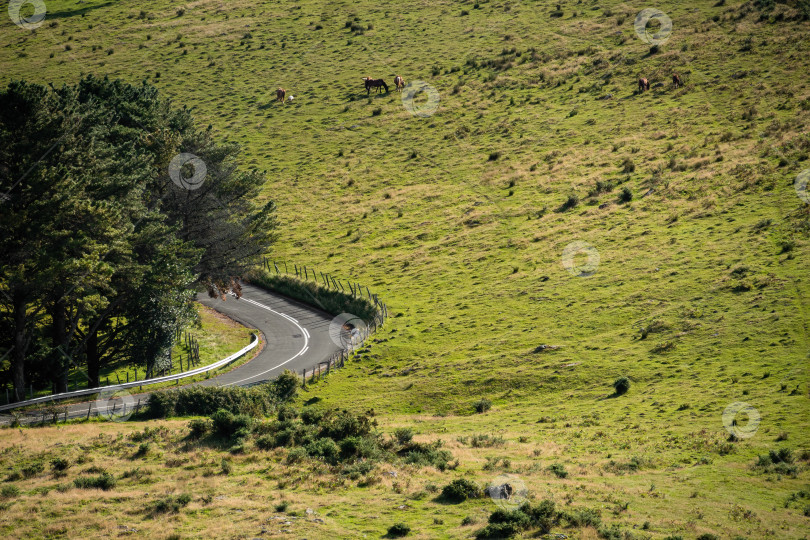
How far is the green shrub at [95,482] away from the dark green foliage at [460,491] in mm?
13211

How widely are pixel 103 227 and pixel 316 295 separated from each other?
968 inches

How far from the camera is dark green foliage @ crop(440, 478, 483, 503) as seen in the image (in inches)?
993

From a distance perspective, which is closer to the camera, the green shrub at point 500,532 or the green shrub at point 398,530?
the green shrub at point 500,532

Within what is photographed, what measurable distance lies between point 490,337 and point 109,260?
25.5m

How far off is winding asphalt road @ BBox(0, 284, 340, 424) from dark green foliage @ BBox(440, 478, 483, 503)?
21.5 meters

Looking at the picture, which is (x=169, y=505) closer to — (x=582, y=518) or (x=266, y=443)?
(x=266, y=443)

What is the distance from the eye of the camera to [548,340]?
44.9 meters

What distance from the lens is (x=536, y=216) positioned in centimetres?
6569

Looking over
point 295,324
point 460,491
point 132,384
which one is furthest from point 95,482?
point 295,324

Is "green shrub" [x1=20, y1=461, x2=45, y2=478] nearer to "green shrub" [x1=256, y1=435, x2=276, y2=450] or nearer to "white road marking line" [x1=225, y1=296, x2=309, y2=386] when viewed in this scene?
"green shrub" [x1=256, y1=435, x2=276, y2=450]

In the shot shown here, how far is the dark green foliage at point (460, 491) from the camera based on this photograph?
2523 cm

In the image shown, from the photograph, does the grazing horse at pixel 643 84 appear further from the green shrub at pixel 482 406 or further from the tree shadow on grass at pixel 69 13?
the tree shadow on grass at pixel 69 13

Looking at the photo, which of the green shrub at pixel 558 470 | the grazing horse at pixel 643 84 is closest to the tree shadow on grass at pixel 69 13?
the grazing horse at pixel 643 84

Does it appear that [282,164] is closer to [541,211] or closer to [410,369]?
[541,211]
